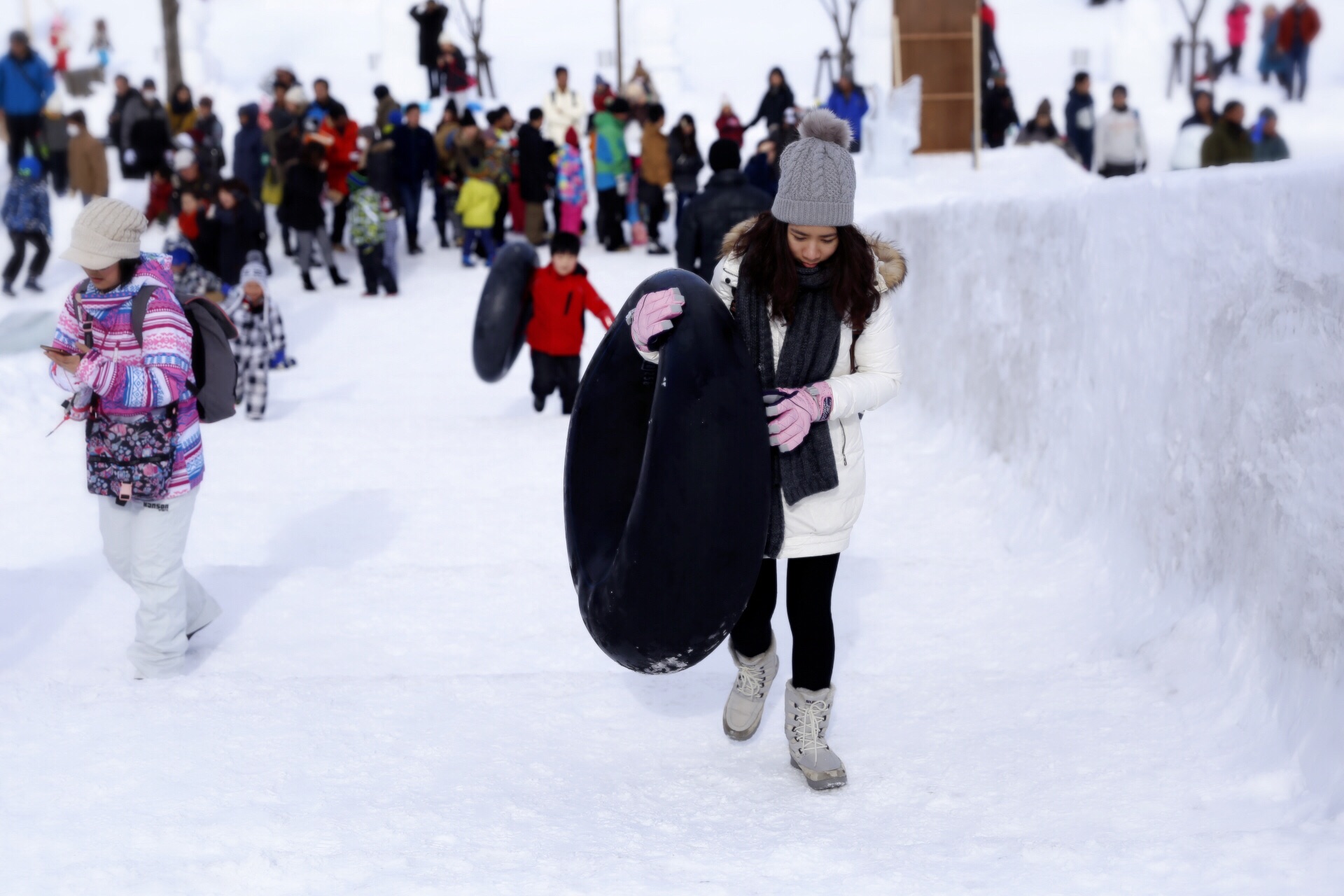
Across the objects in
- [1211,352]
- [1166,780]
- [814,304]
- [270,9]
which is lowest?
[1166,780]

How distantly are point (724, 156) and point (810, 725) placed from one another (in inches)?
237

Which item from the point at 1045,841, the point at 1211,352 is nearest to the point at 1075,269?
the point at 1211,352

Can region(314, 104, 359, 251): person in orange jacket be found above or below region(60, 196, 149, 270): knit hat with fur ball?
above

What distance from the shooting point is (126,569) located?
4355 millimetres

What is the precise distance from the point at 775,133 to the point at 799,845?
14225 mm

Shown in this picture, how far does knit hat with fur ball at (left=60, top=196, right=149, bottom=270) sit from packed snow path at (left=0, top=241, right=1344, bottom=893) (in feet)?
4.23

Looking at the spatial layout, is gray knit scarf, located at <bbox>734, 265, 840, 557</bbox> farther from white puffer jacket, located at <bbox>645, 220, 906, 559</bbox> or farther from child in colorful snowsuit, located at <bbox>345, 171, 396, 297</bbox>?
child in colorful snowsuit, located at <bbox>345, 171, 396, 297</bbox>

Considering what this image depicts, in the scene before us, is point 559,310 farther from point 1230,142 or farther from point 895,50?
point 895,50

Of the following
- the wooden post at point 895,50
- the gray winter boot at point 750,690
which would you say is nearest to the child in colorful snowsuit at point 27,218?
the wooden post at point 895,50

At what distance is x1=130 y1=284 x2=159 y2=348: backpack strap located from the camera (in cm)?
410

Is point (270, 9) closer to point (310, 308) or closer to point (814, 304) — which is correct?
point (310, 308)

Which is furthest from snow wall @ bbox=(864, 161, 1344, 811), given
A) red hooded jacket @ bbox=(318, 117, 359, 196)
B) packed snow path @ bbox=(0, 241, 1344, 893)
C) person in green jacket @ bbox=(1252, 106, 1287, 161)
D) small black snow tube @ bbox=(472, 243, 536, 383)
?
red hooded jacket @ bbox=(318, 117, 359, 196)

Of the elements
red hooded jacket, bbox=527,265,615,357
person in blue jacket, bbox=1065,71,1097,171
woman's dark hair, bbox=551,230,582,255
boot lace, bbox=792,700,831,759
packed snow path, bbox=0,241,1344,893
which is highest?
person in blue jacket, bbox=1065,71,1097,171

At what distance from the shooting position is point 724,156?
8.88 meters
